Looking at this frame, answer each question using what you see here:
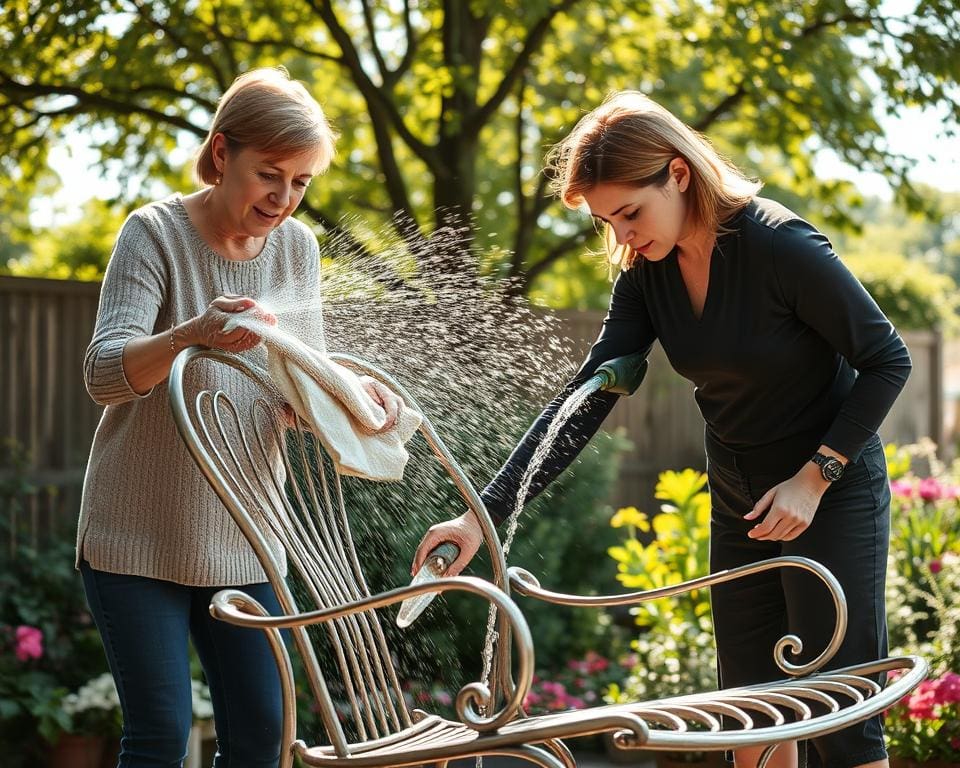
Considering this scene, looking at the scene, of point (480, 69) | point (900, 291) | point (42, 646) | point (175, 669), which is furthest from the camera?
point (900, 291)

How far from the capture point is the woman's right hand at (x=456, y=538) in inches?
82.4

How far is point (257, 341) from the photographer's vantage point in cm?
183

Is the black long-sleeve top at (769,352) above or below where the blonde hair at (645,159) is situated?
below

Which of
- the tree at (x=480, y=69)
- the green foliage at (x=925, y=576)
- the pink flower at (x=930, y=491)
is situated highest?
the tree at (x=480, y=69)

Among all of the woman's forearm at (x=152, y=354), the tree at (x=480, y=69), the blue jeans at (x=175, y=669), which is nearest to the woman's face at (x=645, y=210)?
the woman's forearm at (x=152, y=354)

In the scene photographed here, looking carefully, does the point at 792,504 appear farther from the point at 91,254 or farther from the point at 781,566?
the point at 91,254

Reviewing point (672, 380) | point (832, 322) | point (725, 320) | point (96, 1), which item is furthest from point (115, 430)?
point (672, 380)

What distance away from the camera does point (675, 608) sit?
4129 millimetres

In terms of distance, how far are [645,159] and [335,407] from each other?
661 mm

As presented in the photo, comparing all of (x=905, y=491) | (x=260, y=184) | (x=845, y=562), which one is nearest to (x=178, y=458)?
(x=260, y=184)

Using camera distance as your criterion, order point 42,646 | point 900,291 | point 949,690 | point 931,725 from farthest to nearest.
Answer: point 900,291 < point 42,646 < point 931,725 < point 949,690

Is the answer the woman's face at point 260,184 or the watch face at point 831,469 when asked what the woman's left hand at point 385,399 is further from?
the watch face at point 831,469

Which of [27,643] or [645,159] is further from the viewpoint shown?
[27,643]

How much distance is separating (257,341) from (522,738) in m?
0.69
